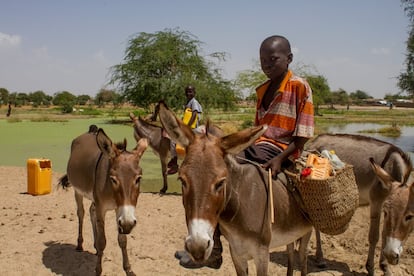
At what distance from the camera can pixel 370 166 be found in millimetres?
5863

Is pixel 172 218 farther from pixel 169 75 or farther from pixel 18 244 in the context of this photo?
pixel 169 75

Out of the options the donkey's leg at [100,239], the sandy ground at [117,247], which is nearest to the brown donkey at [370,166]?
the sandy ground at [117,247]

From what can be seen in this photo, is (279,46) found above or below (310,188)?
above

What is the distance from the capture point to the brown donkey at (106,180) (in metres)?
4.61

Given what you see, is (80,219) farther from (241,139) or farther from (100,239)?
(241,139)

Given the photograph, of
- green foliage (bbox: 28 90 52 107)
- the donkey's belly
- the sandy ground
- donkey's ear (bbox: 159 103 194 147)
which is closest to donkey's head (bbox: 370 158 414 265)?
the donkey's belly

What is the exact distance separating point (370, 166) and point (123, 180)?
11.3ft

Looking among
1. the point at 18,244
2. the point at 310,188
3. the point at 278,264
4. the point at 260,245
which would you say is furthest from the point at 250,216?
the point at 18,244

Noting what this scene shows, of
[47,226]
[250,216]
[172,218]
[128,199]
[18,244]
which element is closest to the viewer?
[250,216]

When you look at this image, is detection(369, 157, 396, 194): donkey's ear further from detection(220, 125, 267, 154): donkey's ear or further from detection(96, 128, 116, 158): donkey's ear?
detection(96, 128, 116, 158): donkey's ear

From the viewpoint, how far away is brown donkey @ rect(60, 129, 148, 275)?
4.61 meters

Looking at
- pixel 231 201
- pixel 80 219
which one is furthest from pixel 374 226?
pixel 80 219

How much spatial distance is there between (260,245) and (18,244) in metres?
4.67

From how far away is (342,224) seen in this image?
143 inches
